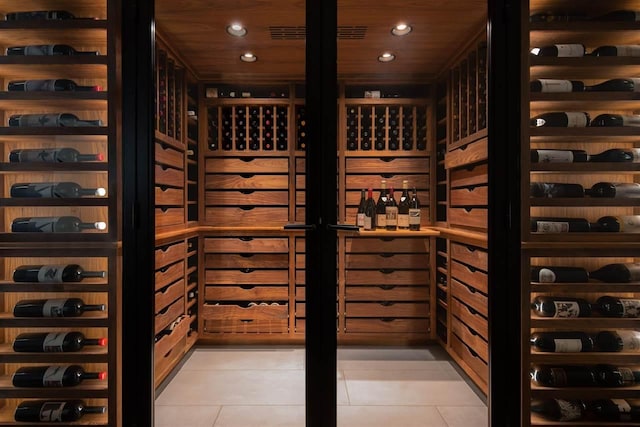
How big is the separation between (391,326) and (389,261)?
310 mm

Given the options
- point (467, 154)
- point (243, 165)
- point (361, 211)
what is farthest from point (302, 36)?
point (467, 154)

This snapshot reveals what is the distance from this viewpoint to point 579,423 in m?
1.47

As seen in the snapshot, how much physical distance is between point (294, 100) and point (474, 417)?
64.4 inches

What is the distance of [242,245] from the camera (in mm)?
1755

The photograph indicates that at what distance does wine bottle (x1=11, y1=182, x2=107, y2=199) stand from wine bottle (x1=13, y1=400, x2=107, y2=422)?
791 mm

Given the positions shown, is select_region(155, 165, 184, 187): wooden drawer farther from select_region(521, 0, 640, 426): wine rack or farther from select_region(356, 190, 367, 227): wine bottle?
select_region(521, 0, 640, 426): wine rack

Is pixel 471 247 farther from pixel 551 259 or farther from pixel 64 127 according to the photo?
pixel 64 127

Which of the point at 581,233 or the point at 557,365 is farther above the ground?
the point at 581,233

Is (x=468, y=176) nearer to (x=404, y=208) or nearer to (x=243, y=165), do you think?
(x=404, y=208)

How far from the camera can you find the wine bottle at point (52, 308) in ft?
4.76

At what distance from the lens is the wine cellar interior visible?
1.44 metres

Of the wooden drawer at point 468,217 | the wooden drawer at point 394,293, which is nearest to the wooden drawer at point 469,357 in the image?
the wooden drawer at point 394,293

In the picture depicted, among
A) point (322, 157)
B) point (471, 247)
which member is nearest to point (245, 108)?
point (322, 157)

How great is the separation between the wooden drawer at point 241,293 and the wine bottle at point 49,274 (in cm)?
46
